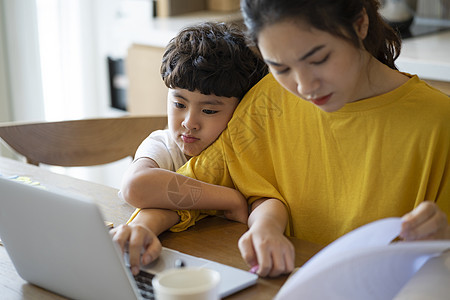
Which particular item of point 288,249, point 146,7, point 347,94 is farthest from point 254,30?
point 146,7

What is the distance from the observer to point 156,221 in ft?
3.44

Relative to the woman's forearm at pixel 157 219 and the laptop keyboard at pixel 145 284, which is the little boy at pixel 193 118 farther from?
the laptop keyboard at pixel 145 284

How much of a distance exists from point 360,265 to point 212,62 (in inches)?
22.1

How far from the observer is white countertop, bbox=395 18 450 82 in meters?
1.88

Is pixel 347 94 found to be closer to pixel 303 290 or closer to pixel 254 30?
pixel 254 30

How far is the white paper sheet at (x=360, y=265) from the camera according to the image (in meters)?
0.71

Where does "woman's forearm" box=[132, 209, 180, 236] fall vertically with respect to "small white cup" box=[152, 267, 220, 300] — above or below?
below

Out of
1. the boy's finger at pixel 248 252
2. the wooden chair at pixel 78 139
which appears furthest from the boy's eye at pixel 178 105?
the wooden chair at pixel 78 139

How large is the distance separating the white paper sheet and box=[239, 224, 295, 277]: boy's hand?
0.15 m

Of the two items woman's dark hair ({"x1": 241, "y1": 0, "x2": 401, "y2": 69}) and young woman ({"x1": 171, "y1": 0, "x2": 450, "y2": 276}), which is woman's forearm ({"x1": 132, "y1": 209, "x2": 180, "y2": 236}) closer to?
young woman ({"x1": 171, "y1": 0, "x2": 450, "y2": 276})

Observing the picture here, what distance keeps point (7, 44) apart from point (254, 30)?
217 cm

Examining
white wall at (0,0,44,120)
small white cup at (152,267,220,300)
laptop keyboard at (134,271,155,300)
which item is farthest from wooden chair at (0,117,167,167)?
white wall at (0,0,44,120)

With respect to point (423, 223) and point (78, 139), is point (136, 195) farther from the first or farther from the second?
point (78, 139)

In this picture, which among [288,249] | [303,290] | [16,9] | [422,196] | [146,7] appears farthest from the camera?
[146,7]
